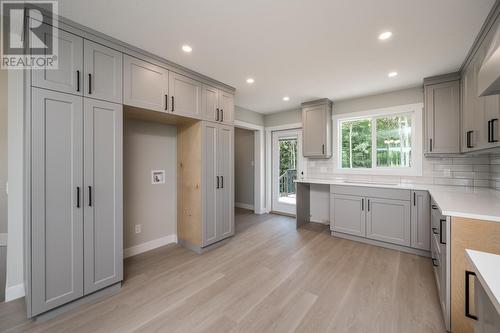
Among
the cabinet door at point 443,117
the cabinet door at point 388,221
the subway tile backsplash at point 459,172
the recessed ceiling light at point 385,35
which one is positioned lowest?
the cabinet door at point 388,221

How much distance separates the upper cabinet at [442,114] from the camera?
2.82 m

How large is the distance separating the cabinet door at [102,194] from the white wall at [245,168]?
375 centimetres

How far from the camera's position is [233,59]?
8.24ft

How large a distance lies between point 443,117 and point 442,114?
45 millimetres

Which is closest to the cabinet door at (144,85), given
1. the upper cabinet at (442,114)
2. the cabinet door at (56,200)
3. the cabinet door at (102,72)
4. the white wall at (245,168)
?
the cabinet door at (102,72)

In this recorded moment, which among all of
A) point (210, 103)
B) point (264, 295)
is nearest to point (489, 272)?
point (264, 295)

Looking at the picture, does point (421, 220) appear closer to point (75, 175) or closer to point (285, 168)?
point (285, 168)

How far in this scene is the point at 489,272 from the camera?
2.40 feet

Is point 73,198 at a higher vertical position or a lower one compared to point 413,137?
lower

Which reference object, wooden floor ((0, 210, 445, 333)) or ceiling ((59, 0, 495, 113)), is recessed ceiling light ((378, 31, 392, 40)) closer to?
ceiling ((59, 0, 495, 113))

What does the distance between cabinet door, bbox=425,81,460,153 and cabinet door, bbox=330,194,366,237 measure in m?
1.28

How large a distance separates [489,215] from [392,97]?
2752mm

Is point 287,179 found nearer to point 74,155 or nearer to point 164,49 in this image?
point 164,49

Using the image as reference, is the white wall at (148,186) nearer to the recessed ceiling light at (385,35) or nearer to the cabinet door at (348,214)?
the cabinet door at (348,214)
